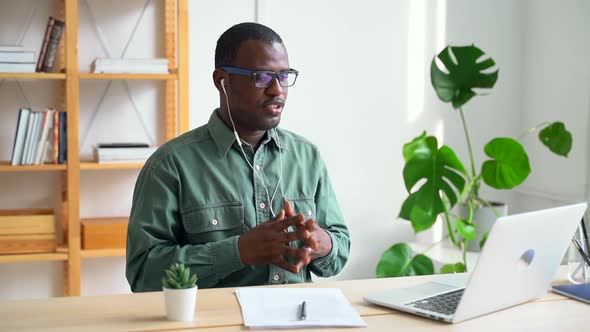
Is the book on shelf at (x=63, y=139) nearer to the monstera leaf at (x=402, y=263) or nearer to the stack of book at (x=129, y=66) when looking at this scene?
the stack of book at (x=129, y=66)

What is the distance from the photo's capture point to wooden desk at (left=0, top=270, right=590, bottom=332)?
5.33ft

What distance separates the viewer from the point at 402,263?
3627mm

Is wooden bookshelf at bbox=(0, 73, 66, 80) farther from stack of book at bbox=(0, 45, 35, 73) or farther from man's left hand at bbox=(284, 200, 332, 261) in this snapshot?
man's left hand at bbox=(284, 200, 332, 261)

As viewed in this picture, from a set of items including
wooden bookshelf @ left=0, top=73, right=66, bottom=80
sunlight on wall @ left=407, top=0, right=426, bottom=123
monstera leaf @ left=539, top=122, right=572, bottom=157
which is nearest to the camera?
wooden bookshelf @ left=0, top=73, right=66, bottom=80

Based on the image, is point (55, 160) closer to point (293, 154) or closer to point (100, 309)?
point (293, 154)

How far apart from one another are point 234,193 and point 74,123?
1310mm

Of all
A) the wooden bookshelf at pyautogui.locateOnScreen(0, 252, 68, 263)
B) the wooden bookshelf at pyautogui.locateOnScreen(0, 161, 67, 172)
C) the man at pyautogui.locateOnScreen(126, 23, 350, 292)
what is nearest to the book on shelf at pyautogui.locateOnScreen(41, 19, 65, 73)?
the wooden bookshelf at pyautogui.locateOnScreen(0, 161, 67, 172)

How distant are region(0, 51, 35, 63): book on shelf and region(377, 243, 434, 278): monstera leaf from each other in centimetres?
171

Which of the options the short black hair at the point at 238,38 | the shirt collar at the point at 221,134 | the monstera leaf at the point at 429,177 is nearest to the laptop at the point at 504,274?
the shirt collar at the point at 221,134

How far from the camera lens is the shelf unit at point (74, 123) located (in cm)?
322

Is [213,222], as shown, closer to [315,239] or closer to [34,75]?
[315,239]

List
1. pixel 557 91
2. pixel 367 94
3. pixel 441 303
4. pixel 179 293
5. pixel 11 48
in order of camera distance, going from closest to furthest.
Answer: pixel 179 293
pixel 441 303
pixel 11 48
pixel 557 91
pixel 367 94

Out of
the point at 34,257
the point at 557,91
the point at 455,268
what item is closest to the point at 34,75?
the point at 34,257

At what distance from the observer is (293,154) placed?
91.4 inches
